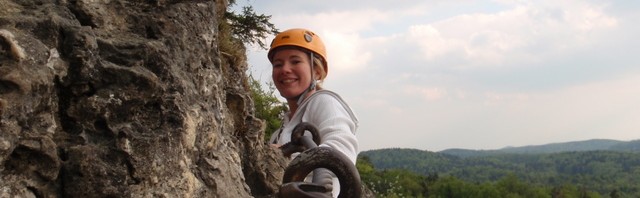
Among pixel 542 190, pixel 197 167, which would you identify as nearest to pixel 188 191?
pixel 197 167

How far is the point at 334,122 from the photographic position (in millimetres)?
4258

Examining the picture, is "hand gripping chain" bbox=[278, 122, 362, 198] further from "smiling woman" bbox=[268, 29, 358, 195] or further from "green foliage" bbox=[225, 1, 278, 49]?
"green foliage" bbox=[225, 1, 278, 49]

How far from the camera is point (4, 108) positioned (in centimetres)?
267

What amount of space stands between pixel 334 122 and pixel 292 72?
2.61 ft

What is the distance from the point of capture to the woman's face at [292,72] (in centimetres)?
487

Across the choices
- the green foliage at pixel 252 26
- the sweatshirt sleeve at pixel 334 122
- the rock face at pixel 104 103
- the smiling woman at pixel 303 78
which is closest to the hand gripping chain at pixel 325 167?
the rock face at pixel 104 103

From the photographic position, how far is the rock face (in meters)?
2.84

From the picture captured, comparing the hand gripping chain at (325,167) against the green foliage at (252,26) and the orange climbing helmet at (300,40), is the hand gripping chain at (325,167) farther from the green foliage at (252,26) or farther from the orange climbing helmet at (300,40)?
the green foliage at (252,26)

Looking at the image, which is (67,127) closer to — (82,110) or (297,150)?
(82,110)

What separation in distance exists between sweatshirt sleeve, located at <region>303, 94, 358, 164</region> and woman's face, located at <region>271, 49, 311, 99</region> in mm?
321

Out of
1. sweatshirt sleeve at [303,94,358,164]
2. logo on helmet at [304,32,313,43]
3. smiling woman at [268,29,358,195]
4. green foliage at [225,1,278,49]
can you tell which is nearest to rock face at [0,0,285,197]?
sweatshirt sleeve at [303,94,358,164]

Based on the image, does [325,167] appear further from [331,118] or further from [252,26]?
[252,26]

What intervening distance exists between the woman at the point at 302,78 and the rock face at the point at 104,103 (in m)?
0.87

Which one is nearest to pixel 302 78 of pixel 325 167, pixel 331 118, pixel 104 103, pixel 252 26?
pixel 331 118
